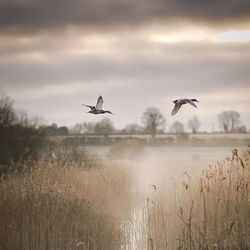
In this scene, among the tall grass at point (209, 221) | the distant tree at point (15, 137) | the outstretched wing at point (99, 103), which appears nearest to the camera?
Result: the outstretched wing at point (99, 103)

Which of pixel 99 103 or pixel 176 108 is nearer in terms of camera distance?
pixel 176 108

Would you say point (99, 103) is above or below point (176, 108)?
above

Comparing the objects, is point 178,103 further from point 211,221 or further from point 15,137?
point 15,137

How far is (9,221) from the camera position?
24.2 feet

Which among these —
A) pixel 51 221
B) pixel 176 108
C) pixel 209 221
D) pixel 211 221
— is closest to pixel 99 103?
pixel 176 108

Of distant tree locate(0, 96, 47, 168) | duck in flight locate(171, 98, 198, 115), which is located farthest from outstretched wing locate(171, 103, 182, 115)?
distant tree locate(0, 96, 47, 168)

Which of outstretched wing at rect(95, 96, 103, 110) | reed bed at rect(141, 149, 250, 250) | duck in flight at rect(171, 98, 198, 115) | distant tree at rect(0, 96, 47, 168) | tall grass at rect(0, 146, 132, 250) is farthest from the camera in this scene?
distant tree at rect(0, 96, 47, 168)

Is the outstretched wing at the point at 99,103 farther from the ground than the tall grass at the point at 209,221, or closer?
farther from the ground

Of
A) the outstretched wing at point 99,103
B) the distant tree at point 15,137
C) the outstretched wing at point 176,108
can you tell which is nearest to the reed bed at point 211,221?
the outstretched wing at point 99,103

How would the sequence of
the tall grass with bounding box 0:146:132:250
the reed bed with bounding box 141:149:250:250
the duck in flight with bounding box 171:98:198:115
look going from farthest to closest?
the tall grass with bounding box 0:146:132:250, the reed bed with bounding box 141:149:250:250, the duck in flight with bounding box 171:98:198:115

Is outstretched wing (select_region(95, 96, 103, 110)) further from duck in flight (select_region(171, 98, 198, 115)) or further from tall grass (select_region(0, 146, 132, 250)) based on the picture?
tall grass (select_region(0, 146, 132, 250))

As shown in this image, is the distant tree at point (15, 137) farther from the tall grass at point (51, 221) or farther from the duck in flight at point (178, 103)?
the duck in flight at point (178, 103)

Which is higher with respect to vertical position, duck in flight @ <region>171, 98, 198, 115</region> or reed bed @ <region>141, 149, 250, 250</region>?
duck in flight @ <region>171, 98, 198, 115</region>

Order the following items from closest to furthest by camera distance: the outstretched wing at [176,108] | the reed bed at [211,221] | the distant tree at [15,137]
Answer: the outstretched wing at [176,108] → the reed bed at [211,221] → the distant tree at [15,137]
